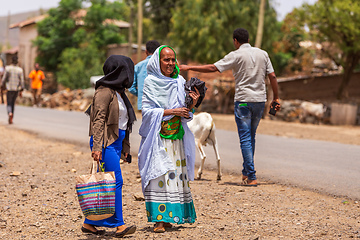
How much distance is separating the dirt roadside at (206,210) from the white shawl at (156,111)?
2.07 ft

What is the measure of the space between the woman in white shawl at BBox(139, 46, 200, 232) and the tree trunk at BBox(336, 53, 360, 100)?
23.7 meters

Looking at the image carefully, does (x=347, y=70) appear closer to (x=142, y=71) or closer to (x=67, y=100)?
(x=67, y=100)

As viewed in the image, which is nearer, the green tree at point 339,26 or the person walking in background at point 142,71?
the person walking in background at point 142,71

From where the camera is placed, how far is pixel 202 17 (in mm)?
30062

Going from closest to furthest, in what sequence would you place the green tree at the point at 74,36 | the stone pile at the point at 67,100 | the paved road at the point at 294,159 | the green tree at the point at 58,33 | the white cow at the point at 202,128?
the paved road at the point at 294,159 → the white cow at the point at 202,128 → the stone pile at the point at 67,100 → the green tree at the point at 74,36 → the green tree at the point at 58,33

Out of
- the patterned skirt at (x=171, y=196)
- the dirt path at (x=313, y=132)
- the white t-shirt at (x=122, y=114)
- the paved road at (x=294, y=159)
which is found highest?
the white t-shirt at (x=122, y=114)

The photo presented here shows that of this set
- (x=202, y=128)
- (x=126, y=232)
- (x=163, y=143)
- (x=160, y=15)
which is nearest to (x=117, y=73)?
(x=163, y=143)

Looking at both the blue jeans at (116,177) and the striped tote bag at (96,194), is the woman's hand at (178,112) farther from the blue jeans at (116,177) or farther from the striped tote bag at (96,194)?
the striped tote bag at (96,194)

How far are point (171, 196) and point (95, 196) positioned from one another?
0.80 meters

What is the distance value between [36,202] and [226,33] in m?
24.8

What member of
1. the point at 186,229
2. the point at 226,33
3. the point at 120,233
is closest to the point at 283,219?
the point at 186,229

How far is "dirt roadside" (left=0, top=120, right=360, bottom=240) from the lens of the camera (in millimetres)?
5062

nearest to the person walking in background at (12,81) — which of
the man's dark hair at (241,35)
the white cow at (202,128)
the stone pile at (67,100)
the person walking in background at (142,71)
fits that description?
the person walking in background at (142,71)

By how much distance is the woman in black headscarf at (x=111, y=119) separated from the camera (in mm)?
4719
